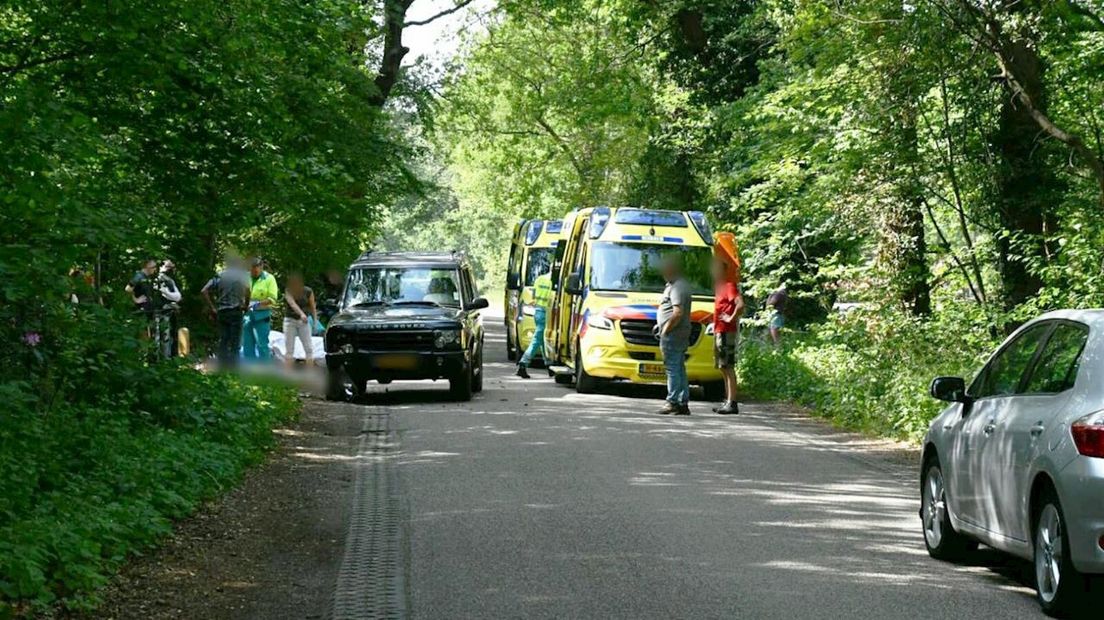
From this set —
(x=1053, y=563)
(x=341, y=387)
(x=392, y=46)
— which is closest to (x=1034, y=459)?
(x=1053, y=563)

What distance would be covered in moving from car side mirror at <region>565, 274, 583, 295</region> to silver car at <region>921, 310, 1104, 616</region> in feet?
42.6

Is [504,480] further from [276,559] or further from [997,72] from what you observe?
[997,72]

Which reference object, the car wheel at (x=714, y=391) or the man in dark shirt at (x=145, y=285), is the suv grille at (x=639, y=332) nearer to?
the car wheel at (x=714, y=391)

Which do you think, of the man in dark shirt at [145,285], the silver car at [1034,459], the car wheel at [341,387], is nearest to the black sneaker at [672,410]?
the car wheel at [341,387]

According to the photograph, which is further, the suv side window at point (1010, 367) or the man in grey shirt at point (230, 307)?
the man in grey shirt at point (230, 307)

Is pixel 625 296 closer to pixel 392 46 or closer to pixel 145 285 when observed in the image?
pixel 145 285

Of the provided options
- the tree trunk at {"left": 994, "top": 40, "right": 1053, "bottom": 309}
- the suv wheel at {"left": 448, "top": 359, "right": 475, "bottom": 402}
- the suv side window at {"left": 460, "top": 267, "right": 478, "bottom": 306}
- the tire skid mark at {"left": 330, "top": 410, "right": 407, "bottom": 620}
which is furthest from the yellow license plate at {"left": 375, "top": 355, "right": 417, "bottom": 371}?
the tree trunk at {"left": 994, "top": 40, "right": 1053, "bottom": 309}

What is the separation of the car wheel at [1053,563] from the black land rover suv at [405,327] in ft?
44.6

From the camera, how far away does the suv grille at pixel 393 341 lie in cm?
2066

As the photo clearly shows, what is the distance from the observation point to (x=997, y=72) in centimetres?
1933

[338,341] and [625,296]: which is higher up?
[625,296]

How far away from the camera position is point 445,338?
20.8 metres

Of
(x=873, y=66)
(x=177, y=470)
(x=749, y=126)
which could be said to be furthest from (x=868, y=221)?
(x=177, y=470)

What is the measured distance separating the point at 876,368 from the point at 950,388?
397 inches
